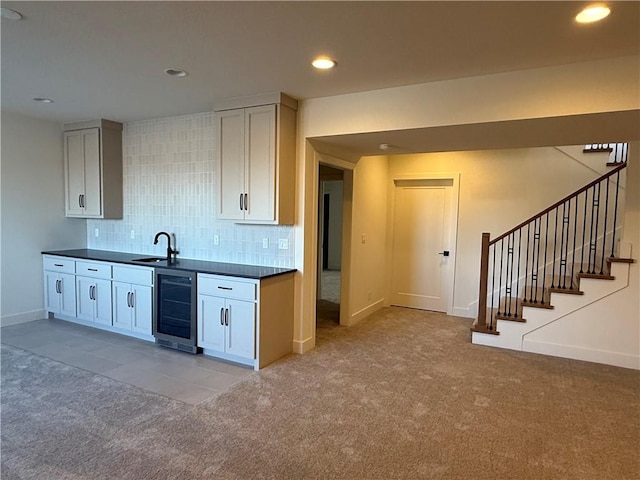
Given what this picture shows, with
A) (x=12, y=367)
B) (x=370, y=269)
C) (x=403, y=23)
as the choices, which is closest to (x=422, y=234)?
(x=370, y=269)

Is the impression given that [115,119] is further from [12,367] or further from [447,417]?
[447,417]

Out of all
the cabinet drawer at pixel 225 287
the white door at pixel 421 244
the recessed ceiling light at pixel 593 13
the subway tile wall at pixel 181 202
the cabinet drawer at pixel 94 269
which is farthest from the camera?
the white door at pixel 421 244

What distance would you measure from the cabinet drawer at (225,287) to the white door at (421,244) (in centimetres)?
328

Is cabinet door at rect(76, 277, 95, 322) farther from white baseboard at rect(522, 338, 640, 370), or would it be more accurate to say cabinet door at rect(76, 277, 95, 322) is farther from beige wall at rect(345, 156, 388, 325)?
white baseboard at rect(522, 338, 640, 370)

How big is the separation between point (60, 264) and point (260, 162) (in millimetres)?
3176

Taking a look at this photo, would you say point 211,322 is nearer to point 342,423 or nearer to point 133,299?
point 133,299

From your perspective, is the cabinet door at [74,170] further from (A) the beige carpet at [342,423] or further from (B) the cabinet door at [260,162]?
(B) the cabinet door at [260,162]

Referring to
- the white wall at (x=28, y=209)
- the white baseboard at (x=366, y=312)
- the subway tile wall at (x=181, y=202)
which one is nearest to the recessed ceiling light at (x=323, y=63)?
the subway tile wall at (x=181, y=202)

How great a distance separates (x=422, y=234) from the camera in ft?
19.9

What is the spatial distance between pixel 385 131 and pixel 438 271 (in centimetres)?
311

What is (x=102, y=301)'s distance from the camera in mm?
4664

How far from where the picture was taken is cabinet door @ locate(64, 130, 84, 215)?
5.17 meters

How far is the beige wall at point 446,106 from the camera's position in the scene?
2.77 meters

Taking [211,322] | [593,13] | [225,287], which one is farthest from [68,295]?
[593,13]
